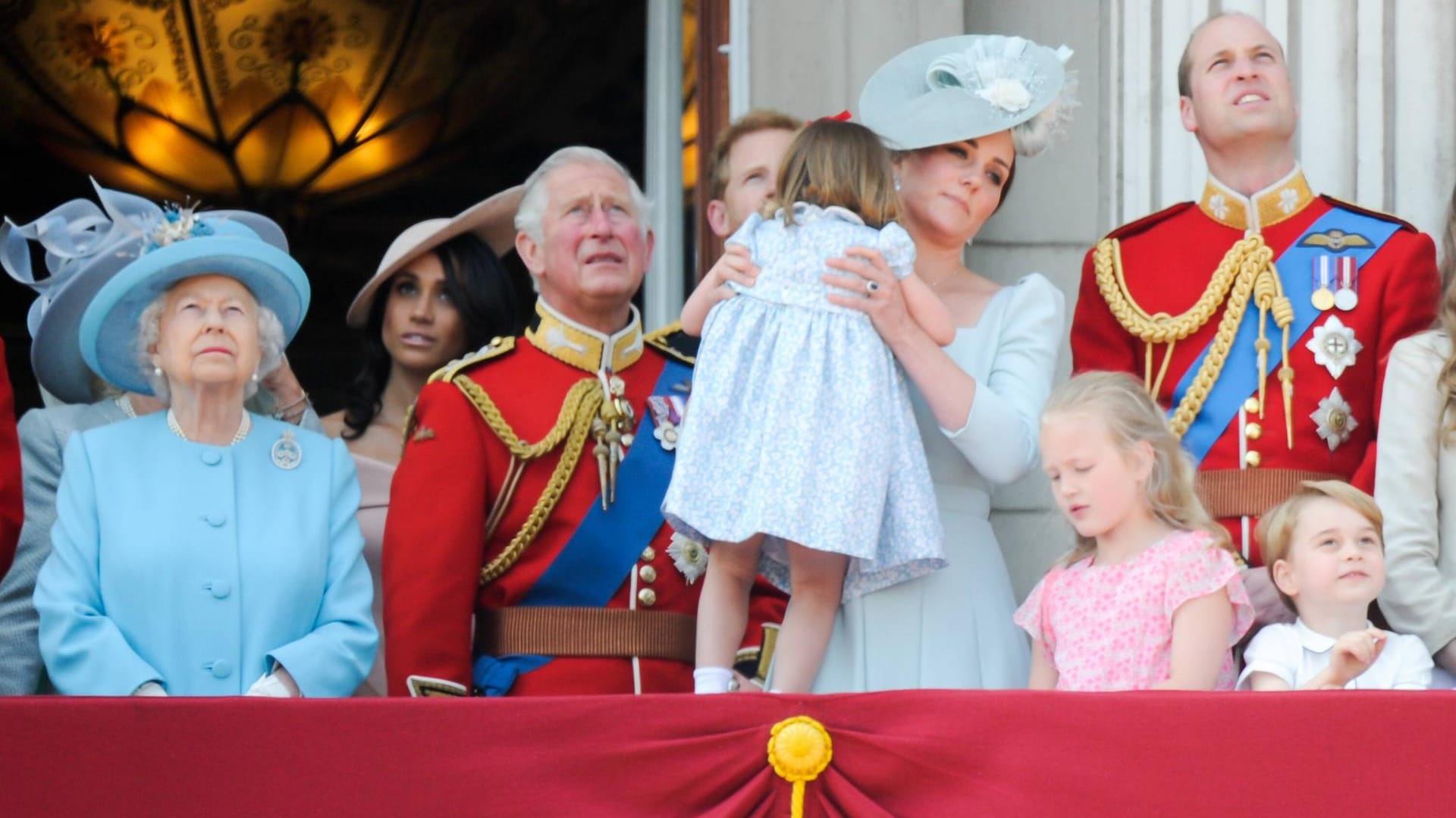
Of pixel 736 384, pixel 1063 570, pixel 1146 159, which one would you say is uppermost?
pixel 1146 159

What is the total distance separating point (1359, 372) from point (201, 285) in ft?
6.08

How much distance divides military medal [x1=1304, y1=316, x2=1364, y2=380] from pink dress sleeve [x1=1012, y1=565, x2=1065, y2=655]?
682mm

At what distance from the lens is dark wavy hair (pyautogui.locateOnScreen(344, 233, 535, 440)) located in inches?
201

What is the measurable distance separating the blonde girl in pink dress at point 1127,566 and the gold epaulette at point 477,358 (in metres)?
1.05

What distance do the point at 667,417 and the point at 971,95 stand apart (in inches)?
29.2

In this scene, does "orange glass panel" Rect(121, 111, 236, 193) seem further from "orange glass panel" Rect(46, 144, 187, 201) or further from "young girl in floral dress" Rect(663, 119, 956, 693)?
"young girl in floral dress" Rect(663, 119, 956, 693)

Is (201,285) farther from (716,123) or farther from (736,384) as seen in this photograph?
(716,123)

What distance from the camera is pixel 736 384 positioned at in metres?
3.77

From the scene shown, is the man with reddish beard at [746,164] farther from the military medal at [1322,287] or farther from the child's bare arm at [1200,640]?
the child's bare arm at [1200,640]

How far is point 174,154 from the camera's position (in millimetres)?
8109

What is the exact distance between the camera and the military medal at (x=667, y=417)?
4301 millimetres

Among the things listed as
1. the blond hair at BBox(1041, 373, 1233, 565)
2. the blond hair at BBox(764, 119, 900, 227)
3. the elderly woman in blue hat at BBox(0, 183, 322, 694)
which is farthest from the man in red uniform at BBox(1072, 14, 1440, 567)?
the elderly woman in blue hat at BBox(0, 183, 322, 694)

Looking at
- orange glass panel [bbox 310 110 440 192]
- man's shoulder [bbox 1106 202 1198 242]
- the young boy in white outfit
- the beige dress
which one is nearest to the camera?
the young boy in white outfit

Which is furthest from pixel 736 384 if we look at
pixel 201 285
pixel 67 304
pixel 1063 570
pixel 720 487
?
pixel 67 304
